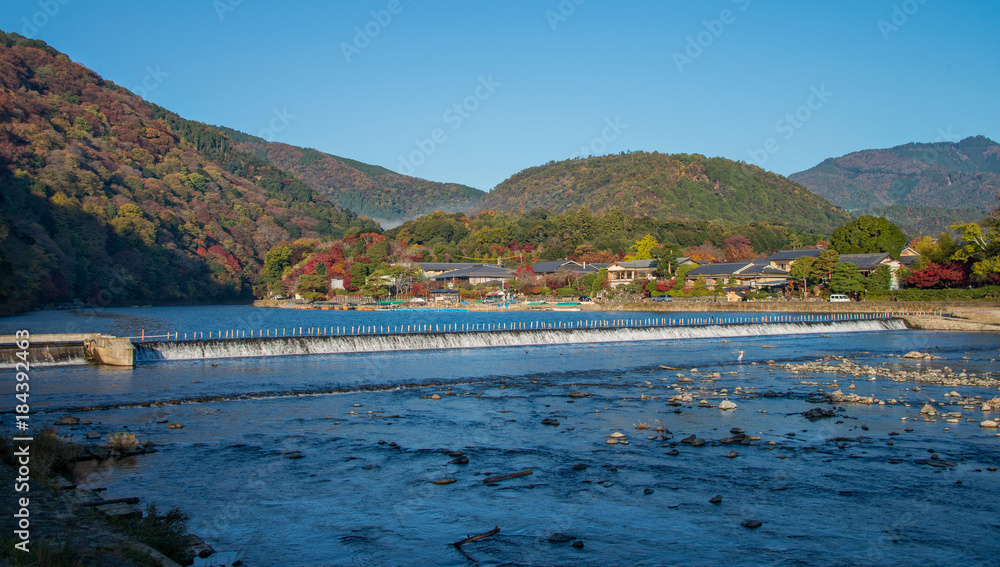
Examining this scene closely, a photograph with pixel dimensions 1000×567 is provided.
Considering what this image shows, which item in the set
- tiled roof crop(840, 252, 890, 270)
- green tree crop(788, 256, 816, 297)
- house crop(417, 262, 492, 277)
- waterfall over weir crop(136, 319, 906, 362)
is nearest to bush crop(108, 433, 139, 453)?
waterfall over weir crop(136, 319, 906, 362)

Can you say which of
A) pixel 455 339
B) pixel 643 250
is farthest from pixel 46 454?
pixel 643 250

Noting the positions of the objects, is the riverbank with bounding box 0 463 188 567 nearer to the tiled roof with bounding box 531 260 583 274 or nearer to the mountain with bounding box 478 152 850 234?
the tiled roof with bounding box 531 260 583 274

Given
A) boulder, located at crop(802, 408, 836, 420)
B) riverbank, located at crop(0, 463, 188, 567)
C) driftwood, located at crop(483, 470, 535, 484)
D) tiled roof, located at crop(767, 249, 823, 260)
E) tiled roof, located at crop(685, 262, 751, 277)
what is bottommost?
driftwood, located at crop(483, 470, 535, 484)

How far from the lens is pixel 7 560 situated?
225 inches

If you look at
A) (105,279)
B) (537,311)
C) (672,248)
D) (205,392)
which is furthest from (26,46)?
(205,392)

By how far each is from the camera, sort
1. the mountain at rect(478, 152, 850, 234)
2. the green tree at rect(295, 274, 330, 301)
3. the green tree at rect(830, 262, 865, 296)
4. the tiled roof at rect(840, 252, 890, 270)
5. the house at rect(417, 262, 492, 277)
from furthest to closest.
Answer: the mountain at rect(478, 152, 850, 234), the house at rect(417, 262, 492, 277), the green tree at rect(295, 274, 330, 301), the tiled roof at rect(840, 252, 890, 270), the green tree at rect(830, 262, 865, 296)

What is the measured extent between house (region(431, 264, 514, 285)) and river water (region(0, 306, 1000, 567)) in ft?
193

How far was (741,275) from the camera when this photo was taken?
230 ft

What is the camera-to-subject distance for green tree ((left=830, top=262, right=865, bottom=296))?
185 feet

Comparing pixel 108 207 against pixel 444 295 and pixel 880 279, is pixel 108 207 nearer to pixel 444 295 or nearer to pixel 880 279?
pixel 444 295

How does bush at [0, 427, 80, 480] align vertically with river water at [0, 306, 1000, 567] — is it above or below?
above

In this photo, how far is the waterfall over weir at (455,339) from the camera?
26.8 m

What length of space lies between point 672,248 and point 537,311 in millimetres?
19111

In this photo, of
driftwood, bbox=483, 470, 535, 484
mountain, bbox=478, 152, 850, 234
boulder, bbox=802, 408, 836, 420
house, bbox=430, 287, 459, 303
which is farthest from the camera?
mountain, bbox=478, 152, 850, 234
